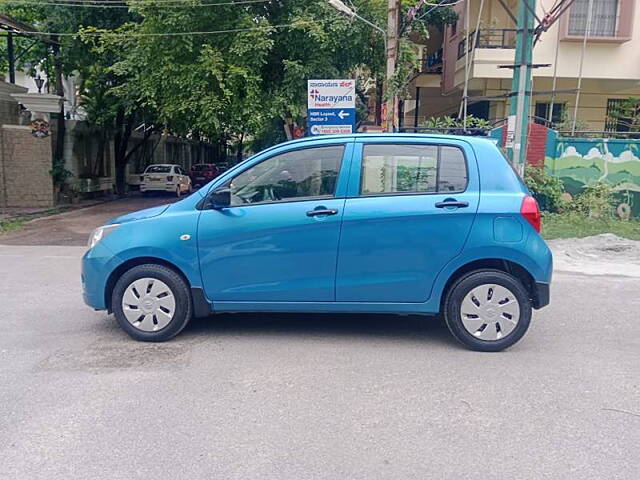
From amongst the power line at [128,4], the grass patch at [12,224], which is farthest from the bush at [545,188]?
the grass patch at [12,224]

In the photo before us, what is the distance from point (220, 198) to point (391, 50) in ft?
30.8

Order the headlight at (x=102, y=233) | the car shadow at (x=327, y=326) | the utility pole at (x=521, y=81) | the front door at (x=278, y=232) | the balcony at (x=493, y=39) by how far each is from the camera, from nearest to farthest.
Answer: the front door at (x=278, y=232), the headlight at (x=102, y=233), the car shadow at (x=327, y=326), the utility pole at (x=521, y=81), the balcony at (x=493, y=39)

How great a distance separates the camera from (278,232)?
4.98 metres

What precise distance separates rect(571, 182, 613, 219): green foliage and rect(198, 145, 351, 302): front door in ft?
32.5

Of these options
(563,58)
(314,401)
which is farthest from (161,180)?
(314,401)

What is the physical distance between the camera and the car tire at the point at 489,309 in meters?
4.95

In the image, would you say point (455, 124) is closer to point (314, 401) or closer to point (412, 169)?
point (412, 169)

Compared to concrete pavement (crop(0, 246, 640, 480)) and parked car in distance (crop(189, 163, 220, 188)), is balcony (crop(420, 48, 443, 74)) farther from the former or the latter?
concrete pavement (crop(0, 246, 640, 480))

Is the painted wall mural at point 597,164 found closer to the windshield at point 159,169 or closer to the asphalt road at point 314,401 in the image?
the asphalt road at point 314,401

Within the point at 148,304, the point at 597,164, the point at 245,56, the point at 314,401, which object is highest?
the point at 245,56

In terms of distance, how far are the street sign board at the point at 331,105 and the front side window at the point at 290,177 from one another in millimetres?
7092

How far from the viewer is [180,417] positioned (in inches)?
148

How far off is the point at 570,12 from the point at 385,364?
15.0m

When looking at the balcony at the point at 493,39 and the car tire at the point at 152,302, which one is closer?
the car tire at the point at 152,302
